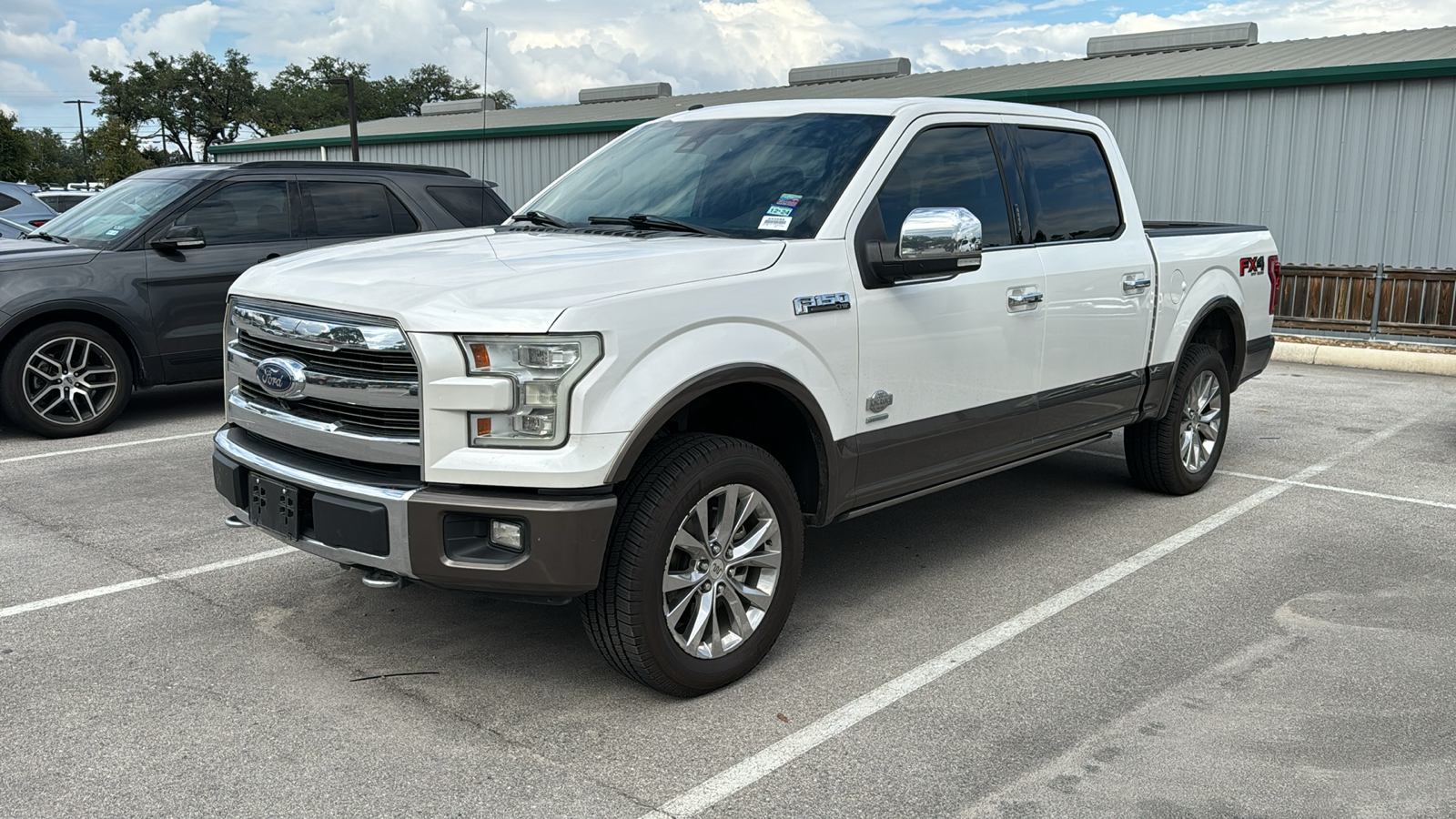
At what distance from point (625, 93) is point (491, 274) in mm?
27168

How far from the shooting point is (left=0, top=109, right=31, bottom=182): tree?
57.6m

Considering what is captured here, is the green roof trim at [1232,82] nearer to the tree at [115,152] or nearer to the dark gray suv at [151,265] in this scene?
the dark gray suv at [151,265]

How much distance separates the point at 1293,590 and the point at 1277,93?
12.5m

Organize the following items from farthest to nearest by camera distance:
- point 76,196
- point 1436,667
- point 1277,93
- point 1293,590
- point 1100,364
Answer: point 76,196 < point 1277,93 < point 1100,364 < point 1293,590 < point 1436,667

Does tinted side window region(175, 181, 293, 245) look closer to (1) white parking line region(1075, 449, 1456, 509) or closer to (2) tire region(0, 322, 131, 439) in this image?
(2) tire region(0, 322, 131, 439)

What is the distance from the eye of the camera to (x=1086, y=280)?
17.3ft

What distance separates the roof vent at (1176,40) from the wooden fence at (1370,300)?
7.92 meters

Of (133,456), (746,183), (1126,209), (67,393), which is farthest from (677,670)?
(67,393)

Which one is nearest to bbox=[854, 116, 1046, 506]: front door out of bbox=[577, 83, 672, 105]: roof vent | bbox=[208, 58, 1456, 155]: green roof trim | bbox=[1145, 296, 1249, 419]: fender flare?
bbox=[1145, 296, 1249, 419]: fender flare

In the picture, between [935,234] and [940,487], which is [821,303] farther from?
[940,487]

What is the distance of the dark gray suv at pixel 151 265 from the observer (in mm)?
7688

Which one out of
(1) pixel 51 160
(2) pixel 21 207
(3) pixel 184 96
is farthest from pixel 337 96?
(2) pixel 21 207

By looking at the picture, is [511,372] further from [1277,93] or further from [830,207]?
[1277,93]

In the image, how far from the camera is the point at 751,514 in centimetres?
386
